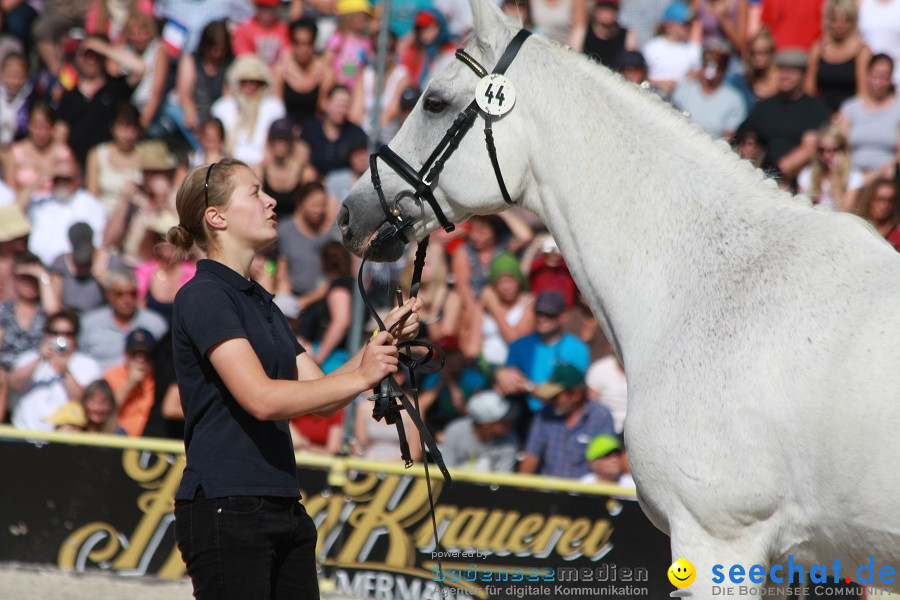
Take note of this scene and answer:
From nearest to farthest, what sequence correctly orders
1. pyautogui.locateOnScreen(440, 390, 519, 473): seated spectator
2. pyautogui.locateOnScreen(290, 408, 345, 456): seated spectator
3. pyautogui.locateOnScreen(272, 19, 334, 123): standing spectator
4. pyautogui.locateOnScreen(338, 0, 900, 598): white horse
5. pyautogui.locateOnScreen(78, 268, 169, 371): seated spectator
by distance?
pyautogui.locateOnScreen(338, 0, 900, 598): white horse
pyautogui.locateOnScreen(440, 390, 519, 473): seated spectator
pyautogui.locateOnScreen(290, 408, 345, 456): seated spectator
pyautogui.locateOnScreen(78, 268, 169, 371): seated spectator
pyautogui.locateOnScreen(272, 19, 334, 123): standing spectator

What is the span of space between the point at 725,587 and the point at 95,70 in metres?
8.03

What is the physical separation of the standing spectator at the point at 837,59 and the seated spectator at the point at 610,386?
8.80 feet

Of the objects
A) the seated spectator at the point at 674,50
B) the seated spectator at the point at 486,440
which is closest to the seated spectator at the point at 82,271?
the seated spectator at the point at 486,440

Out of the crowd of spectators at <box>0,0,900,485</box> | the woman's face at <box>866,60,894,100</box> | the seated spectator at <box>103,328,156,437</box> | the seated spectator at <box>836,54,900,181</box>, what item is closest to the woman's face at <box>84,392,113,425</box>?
the crowd of spectators at <box>0,0,900,485</box>

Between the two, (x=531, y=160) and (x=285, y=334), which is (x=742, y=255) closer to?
(x=531, y=160)

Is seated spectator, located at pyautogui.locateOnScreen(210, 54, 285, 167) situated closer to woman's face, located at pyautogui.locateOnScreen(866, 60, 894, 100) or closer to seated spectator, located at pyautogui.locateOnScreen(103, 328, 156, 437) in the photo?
seated spectator, located at pyautogui.locateOnScreen(103, 328, 156, 437)

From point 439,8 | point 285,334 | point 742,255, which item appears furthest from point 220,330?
point 439,8

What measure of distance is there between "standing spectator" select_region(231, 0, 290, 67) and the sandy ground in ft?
15.8

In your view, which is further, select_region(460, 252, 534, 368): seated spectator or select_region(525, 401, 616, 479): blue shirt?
select_region(460, 252, 534, 368): seated spectator

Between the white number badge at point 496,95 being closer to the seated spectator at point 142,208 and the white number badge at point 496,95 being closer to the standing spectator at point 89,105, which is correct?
the seated spectator at point 142,208

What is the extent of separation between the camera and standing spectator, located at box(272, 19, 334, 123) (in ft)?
29.1

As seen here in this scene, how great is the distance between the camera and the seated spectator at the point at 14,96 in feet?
31.5

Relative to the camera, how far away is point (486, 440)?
21.5 feet

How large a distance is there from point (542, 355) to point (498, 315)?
1.72ft
